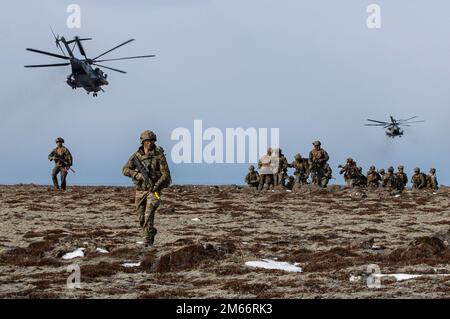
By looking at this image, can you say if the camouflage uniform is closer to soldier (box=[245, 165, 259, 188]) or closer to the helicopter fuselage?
soldier (box=[245, 165, 259, 188])

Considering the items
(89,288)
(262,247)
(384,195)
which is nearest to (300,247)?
(262,247)

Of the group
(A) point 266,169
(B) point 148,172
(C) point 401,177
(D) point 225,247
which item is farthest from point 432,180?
(B) point 148,172

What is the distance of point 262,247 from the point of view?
76.3 ft

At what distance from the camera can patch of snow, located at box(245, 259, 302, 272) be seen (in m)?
19.1

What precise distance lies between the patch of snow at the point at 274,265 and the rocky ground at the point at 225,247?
0.26 metres

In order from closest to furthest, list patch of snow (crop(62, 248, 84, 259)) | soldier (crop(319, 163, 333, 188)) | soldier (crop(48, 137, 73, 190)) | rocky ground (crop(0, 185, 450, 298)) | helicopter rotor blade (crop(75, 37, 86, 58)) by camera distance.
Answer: rocky ground (crop(0, 185, 450, 298)) < patch of snow (crop(62, 248, 84, 259)) < soldier (crop(48, 137, 73, 190)) < soldier (crop(319, 163, 333, 188)) < helicopter rotor blade (crop(75, 37, 86, 58))

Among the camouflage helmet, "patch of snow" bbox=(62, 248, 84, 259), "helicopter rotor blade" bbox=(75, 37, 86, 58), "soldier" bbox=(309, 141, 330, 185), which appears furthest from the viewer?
"helicopter rotor blade" bbox=(75, 37, 86, 58)

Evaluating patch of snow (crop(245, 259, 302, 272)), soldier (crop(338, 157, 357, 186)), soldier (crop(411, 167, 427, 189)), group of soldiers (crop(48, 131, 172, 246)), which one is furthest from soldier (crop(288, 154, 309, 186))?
patch of snow (crop(245, 259, 302, 272))

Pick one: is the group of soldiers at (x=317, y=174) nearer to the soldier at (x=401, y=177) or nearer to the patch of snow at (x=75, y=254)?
the soldier at (x=401, y=177)

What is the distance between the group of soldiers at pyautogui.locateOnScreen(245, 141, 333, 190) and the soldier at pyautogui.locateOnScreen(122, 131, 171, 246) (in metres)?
25.1

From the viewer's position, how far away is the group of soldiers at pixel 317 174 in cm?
4756

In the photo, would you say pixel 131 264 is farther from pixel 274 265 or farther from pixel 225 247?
pixel 274 265

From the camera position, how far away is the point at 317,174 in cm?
4884
